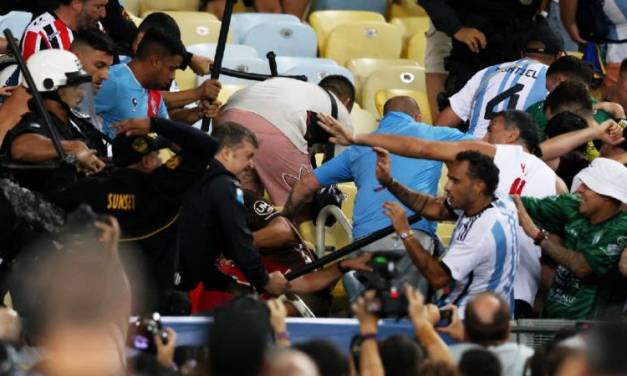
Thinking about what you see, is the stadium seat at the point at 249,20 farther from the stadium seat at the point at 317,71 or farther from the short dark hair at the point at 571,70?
the short dark hair at the point at 571,70

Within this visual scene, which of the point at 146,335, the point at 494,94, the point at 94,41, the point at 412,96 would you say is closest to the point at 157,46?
the point at 94,41

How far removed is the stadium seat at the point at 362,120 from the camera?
13.7m

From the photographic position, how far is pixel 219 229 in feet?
34.4

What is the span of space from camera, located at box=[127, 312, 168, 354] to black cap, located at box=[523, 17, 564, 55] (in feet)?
19.0

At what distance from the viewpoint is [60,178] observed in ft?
32.4

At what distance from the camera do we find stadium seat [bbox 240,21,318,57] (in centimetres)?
1490

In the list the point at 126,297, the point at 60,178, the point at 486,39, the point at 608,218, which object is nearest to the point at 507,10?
the point at 486,39

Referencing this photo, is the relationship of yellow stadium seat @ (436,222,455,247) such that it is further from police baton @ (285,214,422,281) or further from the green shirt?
the green shirt

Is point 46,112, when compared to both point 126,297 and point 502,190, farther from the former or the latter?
point 502,190

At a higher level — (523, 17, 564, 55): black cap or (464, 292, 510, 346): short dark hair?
(464, 292, 510, 346): short dark hair

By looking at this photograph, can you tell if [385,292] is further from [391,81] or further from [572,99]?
Result: [391,81]

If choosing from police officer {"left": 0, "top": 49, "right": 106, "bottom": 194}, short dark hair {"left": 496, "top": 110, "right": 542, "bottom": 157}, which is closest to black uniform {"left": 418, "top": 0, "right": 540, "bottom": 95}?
short dark hair {"left": 496, "top": 110, "right": 542, "bottom": 157}

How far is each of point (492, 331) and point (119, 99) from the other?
3.76 metres

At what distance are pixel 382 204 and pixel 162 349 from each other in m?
3.46
